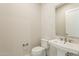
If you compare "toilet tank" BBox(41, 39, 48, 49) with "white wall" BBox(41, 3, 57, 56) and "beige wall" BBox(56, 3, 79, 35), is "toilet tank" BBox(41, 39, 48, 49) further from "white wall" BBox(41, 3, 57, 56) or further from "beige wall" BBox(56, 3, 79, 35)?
"beige wall" BBox(56, 3, 79, 35)

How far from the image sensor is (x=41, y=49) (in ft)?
7.55

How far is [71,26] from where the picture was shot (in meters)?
2.03

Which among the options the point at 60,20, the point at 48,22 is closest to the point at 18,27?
the point at 48,22

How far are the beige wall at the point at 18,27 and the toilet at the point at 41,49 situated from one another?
12 centimetres

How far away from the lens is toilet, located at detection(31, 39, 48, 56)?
7.36 feet

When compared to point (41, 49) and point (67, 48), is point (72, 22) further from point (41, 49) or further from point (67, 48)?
point (41, 49)

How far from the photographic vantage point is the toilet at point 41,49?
2.24m

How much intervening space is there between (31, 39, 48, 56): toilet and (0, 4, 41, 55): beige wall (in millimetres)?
116

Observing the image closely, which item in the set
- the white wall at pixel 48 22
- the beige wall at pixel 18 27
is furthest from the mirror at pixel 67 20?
the beige wall at pixel 18 27

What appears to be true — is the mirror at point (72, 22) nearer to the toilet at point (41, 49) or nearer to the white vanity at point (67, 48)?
the white vanity at point (67, 48)

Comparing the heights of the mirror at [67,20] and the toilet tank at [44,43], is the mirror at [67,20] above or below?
above

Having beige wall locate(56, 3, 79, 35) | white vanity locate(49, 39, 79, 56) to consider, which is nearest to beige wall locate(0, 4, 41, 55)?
beige wall locate(56, 3, 79, 35)

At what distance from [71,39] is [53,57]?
0.57m

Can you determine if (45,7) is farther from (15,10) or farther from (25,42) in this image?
(25,42)
